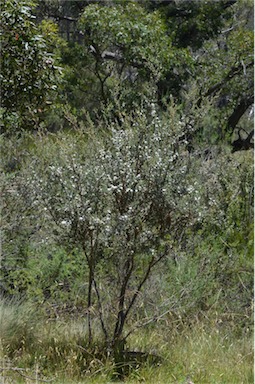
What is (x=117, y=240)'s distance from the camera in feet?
14.5

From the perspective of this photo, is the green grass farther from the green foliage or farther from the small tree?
the green foliage

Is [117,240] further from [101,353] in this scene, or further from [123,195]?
[101,353]

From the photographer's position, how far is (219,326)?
5516 mm

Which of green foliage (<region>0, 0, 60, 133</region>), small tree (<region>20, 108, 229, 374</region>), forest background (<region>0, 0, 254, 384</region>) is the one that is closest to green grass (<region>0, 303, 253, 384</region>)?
forest background (<region>0, 0, 254, 384</region>)

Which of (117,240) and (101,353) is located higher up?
(117,240)

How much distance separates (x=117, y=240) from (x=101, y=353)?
0.82m

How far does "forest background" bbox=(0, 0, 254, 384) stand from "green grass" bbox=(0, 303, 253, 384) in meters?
0.01

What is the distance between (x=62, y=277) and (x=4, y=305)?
928 mm

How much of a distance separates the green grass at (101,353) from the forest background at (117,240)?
13 mm

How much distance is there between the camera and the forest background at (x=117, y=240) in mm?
4355

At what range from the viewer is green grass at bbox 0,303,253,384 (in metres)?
4.25

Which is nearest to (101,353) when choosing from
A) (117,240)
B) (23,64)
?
(117,240)

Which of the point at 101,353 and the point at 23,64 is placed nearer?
the point at 23,64

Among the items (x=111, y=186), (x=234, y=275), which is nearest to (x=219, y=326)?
(x=234, y=275)
